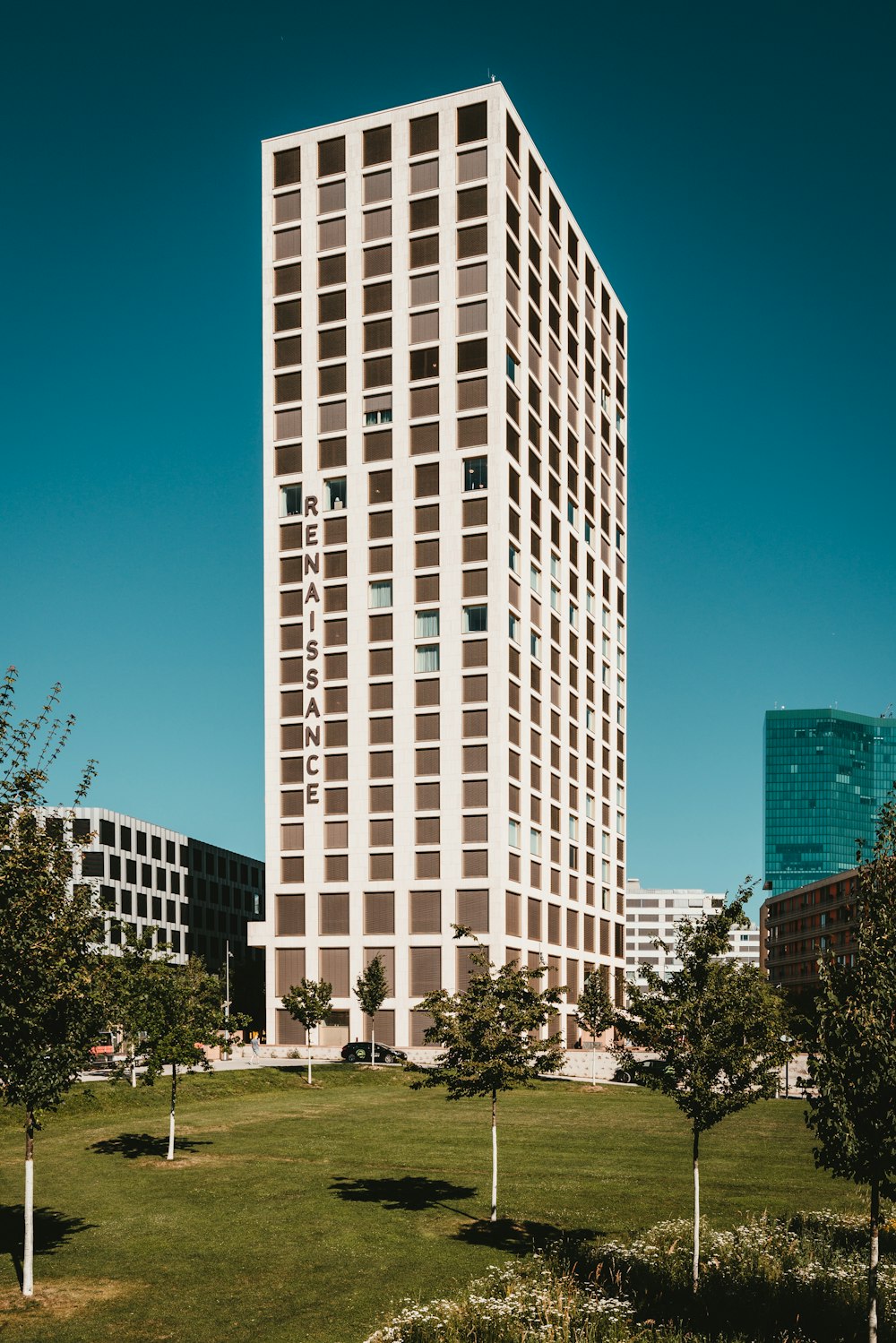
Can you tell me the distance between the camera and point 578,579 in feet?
389

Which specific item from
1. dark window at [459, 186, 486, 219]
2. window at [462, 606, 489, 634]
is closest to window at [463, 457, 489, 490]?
window at [462, 606, 489, 634]

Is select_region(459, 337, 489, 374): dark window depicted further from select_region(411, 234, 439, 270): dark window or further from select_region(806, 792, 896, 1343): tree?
select_region(806, 792, 896, 1343): tree

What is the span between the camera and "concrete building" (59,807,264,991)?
13562 centimetres

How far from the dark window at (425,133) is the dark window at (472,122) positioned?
2.04 metres

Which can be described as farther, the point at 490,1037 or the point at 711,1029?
the point at 490,1037

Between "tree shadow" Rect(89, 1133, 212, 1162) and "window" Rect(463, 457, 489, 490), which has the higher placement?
"window" Rect(463, 457, 489, 490)

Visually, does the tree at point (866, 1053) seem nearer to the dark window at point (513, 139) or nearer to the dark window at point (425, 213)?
the dark window at point (425, 213)

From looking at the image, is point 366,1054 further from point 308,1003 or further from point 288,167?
point 288,167

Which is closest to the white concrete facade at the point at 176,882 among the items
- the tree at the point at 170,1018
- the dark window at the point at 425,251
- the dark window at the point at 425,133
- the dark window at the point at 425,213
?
the dark window at the point at 425,251

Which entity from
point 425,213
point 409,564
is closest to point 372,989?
point 409,564

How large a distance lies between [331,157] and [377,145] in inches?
175

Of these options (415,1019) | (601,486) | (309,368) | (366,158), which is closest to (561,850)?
(415,1019)

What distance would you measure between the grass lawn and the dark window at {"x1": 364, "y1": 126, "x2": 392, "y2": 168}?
262 ft

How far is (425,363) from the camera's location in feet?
333
